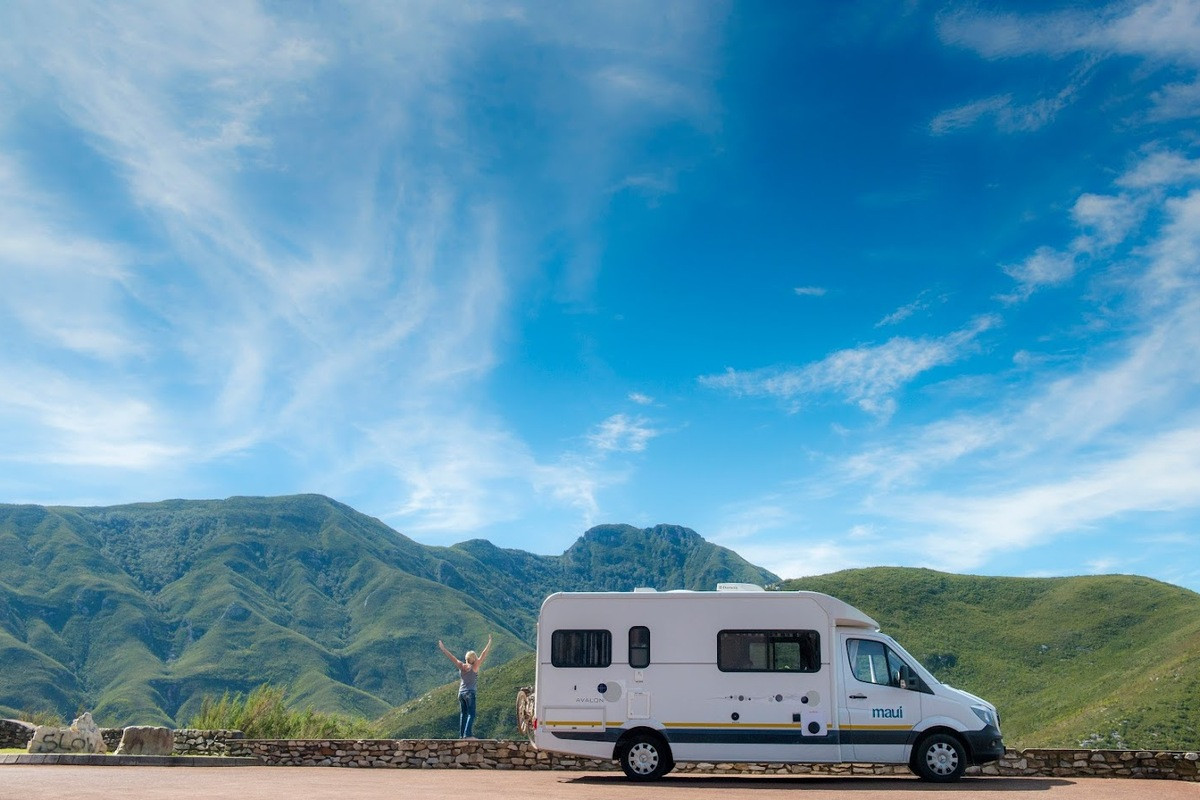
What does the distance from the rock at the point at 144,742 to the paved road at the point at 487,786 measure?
1.29 metres

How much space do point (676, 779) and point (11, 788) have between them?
A: 10.0 meters

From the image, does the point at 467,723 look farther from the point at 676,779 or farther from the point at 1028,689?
the point at 1028,689

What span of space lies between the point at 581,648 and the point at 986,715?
21.6ft

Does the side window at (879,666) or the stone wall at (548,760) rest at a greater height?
the side window at (879,666)

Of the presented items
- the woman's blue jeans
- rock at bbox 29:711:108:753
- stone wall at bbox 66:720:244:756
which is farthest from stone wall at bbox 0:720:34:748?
the woman's blue jeans

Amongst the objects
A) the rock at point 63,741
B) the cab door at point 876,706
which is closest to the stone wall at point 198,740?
the rock at point 63,741

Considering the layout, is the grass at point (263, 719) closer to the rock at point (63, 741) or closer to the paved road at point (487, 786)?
the rock at point (63, 741)

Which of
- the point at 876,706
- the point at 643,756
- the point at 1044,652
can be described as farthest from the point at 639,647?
the point at 1044,652

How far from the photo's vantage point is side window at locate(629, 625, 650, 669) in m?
17.2

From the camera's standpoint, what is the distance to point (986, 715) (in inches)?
664

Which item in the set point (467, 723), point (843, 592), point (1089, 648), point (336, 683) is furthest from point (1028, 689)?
point (336, 683)

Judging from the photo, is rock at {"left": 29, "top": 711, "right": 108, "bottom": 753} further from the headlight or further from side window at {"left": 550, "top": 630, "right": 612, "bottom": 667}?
the headlight

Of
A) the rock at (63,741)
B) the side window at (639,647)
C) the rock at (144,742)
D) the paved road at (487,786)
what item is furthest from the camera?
the rock at (144,742)

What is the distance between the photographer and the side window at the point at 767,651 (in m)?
17.0
